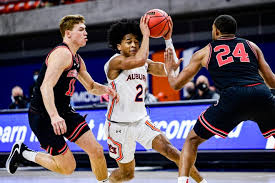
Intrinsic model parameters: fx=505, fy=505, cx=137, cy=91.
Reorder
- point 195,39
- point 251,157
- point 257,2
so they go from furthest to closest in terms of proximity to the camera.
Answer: point 195,39, point 257,2, point 251,157

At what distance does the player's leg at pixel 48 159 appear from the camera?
5742mm

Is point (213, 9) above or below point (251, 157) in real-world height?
above

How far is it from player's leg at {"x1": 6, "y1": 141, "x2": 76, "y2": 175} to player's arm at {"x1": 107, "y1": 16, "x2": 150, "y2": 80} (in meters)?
1.04

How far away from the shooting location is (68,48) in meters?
5.68

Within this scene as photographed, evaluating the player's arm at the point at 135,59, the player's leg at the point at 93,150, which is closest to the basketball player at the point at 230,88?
the player's arm at the point at 135,59

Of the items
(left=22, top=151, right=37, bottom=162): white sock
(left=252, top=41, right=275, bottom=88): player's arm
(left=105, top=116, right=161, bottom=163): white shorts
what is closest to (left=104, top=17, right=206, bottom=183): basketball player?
(left=105, top=116, right=161, bottom=163): white shorts

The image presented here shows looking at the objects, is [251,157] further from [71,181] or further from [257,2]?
[257,2]

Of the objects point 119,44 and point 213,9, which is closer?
point 119,44

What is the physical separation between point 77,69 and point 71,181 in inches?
111

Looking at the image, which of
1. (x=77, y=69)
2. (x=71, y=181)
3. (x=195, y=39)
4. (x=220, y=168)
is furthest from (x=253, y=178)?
(x=195, y=39)

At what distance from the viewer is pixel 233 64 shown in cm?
511

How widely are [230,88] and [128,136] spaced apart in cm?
140

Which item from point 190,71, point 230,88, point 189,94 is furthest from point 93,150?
point 189,94

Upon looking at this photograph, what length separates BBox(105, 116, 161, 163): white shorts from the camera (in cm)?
582
